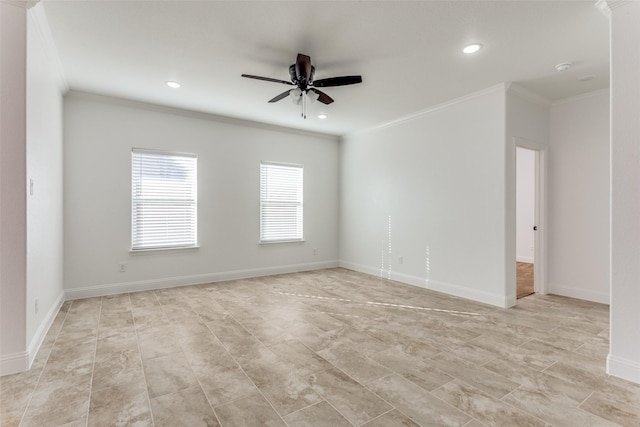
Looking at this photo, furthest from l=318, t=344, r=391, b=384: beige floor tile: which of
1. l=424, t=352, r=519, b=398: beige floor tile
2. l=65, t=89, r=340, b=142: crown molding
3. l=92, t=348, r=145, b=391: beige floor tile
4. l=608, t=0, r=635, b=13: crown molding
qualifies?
l=65, t=89, r=340, b=142: crown molding

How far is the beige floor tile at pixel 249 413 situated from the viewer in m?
1.82

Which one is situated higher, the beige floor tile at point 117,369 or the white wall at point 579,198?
the white wall at point 579,198

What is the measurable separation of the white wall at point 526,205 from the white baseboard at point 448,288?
4.19m

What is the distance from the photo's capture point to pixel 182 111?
5.12 m

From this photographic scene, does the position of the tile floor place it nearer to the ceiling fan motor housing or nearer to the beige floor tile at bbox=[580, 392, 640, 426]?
the beige floor tile at bbox=[580, 392, 640, 426]

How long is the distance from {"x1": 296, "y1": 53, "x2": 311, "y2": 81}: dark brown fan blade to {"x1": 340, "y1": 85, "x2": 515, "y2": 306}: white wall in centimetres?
252

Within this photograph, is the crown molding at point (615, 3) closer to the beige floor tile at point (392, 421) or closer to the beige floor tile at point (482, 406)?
the beige floor tile at point (482, 406)

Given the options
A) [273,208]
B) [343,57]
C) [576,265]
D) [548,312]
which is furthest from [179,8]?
[576,265]

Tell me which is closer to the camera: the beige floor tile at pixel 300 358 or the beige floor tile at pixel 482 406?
the beige floor tile at pixel 482 406

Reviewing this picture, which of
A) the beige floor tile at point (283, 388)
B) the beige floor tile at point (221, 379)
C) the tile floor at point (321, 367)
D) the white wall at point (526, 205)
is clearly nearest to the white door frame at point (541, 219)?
the tile floor at point (321, 367)

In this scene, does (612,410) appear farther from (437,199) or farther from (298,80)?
(298,80)

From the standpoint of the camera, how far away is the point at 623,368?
2289mm

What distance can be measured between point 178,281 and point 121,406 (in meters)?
3.30

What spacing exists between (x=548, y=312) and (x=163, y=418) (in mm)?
4213
